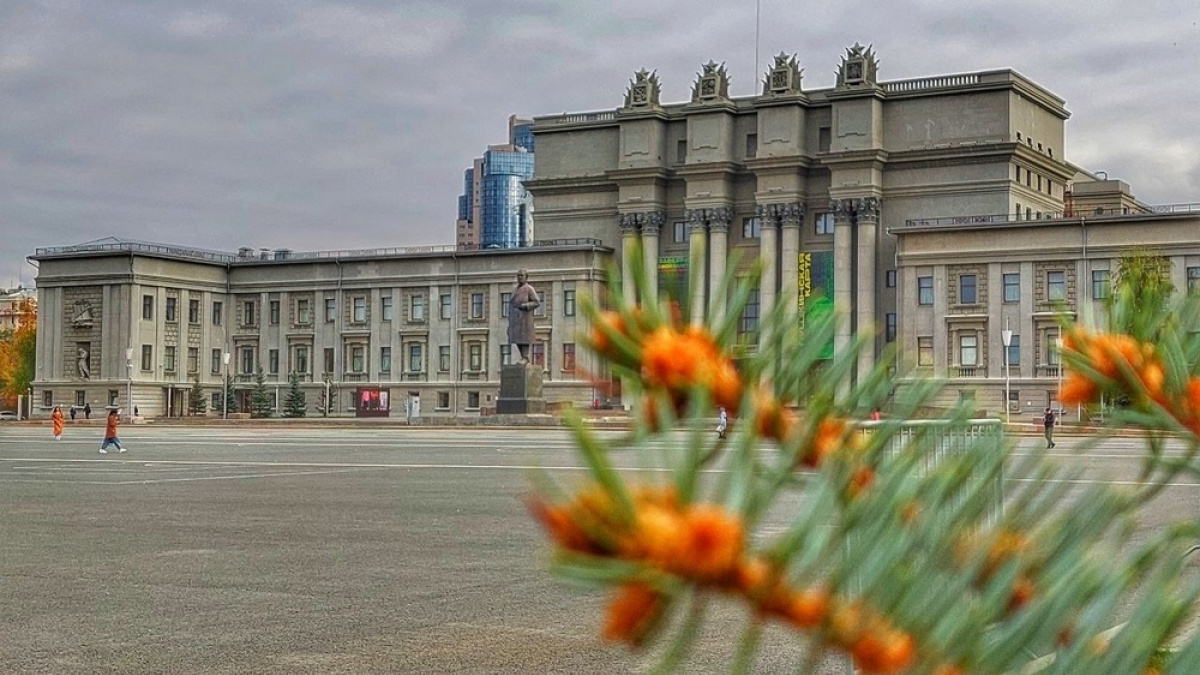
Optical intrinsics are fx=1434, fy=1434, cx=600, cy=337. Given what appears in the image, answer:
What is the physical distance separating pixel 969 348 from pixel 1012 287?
3.49 m

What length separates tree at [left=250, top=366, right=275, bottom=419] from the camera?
80.2 meters

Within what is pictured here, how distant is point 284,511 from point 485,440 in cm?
2620

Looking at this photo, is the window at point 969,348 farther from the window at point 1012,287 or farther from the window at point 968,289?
the window at point 1012,287

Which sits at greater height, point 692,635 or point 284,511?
point 692,635

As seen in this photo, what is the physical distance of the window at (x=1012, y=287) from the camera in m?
65.1

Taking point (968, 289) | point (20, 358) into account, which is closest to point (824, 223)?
point (968, 289)

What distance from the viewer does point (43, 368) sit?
84.0 meters

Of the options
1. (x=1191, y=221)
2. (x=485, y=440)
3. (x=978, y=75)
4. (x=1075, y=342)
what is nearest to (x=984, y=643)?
(x=1075, y=342)

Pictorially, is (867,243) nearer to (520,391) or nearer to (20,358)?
(520,391)

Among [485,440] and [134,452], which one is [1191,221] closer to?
[485,440]

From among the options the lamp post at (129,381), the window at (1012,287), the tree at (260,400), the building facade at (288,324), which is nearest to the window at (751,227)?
the building facade at (288,324)

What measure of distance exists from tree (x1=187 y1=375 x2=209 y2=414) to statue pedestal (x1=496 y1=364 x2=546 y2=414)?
3003 centimetres

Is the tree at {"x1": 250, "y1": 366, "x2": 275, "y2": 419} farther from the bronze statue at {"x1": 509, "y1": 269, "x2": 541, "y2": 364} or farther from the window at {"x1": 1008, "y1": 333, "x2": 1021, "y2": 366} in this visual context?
the window at {"x1": 1008, "y1": 333, "x2": 1021, "y2": 366}

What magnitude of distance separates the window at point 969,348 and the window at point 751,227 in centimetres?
1282
